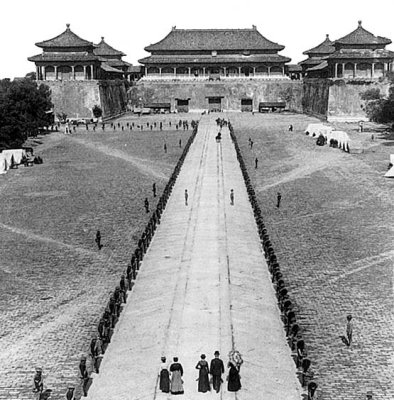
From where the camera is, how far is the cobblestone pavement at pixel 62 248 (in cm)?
1488

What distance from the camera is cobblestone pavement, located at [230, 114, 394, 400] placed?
14.3m

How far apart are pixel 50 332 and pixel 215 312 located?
3872mm

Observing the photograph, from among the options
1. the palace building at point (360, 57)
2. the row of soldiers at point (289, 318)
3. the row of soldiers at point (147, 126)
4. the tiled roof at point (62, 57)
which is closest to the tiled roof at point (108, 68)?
the tiled roof at point (62, 57)

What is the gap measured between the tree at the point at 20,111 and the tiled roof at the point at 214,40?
3113cm

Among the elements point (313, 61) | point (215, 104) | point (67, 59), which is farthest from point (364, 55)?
point (67, 59)

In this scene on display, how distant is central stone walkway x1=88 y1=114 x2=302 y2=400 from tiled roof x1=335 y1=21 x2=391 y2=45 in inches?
1999

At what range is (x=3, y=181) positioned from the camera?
38.1 meters

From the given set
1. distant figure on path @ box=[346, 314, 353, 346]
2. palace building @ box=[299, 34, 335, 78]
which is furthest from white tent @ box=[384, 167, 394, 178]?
palace building @ box=[299, 34, 335, 78]

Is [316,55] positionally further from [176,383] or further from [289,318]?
[176,383]

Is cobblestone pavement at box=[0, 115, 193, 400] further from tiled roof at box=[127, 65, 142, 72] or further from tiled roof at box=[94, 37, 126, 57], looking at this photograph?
tiled roof at box=[127, 65, 142, 72]

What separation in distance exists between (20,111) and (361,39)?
129 ft

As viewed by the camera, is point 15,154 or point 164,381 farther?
point 15,154

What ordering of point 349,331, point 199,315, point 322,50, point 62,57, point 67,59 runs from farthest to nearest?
point 322,50 → point 62,57 → point 67,59 → point 199,315 → point 349,331

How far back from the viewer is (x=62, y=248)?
78.2 feet
